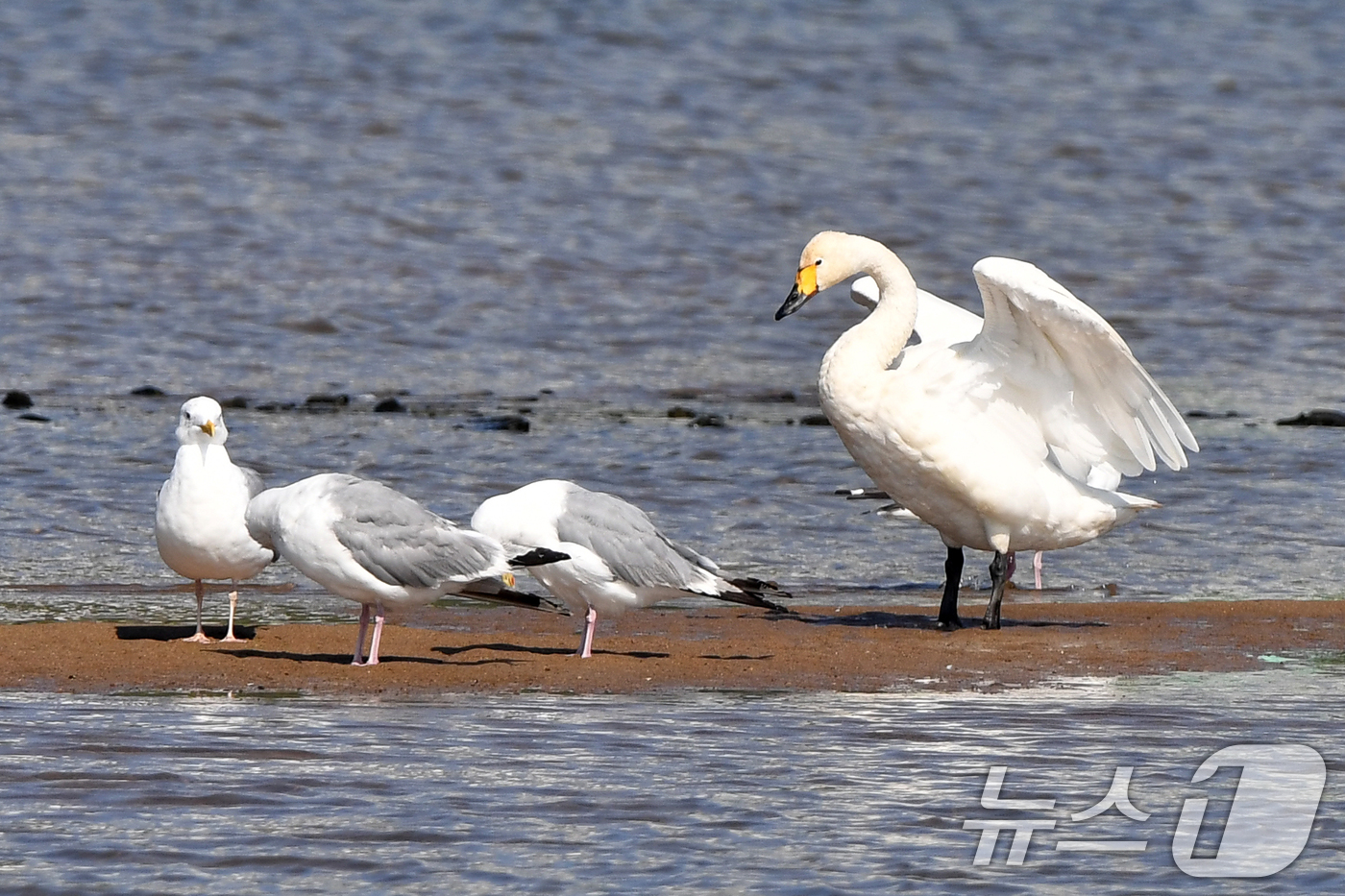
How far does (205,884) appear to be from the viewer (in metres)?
5.69

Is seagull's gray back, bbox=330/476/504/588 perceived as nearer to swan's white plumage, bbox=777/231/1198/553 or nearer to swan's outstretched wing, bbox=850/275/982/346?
swan's white plumage, bbox=777/231/1198/553

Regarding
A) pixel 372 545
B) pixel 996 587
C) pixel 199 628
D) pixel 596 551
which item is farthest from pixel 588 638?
pixel 996 587

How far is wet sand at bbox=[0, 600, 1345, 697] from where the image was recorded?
8414mm

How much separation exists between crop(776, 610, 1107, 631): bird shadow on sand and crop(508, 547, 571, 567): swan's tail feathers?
1.84 meters

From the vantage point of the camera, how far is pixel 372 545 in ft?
28.2

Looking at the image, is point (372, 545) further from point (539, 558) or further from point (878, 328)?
point (878, 328)

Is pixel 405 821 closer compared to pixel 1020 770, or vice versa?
pixel 405 821

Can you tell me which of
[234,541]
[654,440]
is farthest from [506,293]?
[234,541]

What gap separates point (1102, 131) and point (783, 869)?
914 inches

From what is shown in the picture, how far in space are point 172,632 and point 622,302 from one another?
11.3 m

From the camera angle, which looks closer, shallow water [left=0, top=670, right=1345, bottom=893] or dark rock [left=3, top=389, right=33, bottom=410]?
shallow water [left=0, top=670, right=1345, bottom=893]

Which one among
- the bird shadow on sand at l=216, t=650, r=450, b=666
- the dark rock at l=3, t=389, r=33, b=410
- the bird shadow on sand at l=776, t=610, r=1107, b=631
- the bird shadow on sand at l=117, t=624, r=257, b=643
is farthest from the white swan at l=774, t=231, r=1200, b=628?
the dark rock at l=3, t=389, r=33, b=410

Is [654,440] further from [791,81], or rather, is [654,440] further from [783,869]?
[791,81]

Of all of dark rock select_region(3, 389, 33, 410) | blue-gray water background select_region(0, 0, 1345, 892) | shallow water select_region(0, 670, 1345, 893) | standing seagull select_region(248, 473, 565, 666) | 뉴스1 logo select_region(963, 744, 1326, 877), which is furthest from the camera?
dark rock select_region(3, 389, 33, 410)
